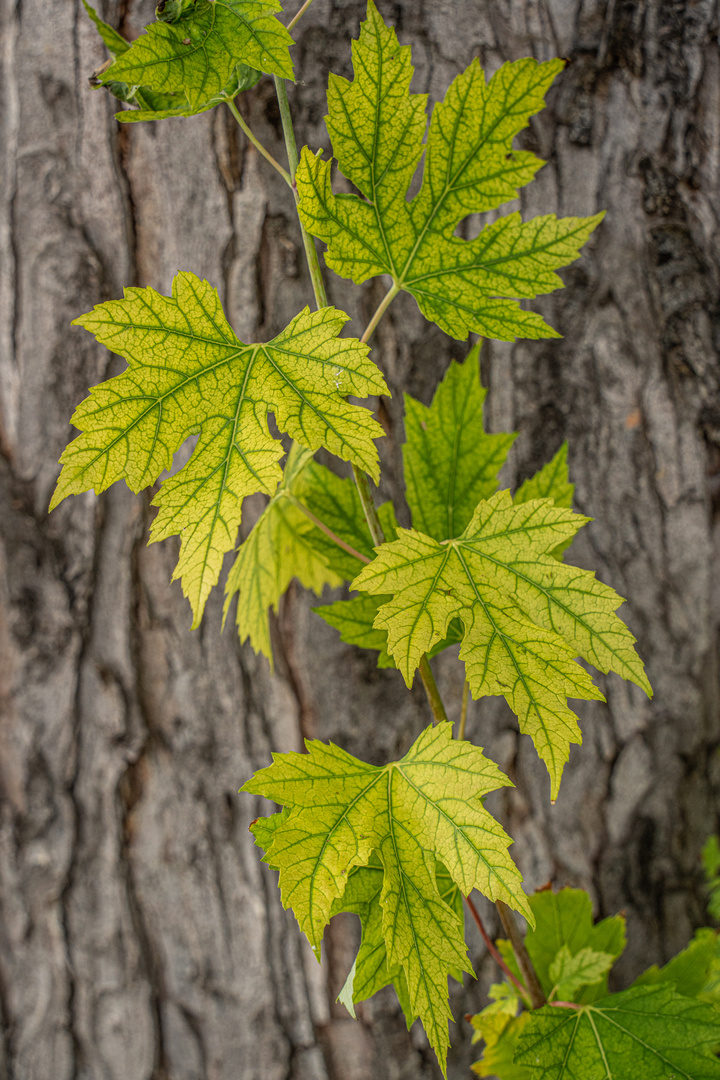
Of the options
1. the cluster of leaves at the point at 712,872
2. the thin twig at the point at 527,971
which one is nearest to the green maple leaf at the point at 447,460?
the thin twig at the point at 527,971

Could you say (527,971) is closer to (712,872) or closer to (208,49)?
(712,872)

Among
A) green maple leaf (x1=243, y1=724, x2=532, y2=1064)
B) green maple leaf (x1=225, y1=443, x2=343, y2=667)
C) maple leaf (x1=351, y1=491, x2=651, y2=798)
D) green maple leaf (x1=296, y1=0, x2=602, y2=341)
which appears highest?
green maple leaf (x1=296, y1=0, x2=602, y2=341)

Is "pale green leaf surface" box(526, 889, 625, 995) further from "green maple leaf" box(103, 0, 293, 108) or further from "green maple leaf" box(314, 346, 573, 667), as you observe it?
"green maple leaf" box(103, 0, 293, 108)

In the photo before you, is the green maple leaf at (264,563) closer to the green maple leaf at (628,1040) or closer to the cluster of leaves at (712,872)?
the green maple leaf at (628,1040)

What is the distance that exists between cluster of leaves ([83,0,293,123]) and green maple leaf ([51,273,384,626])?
0.60 feet

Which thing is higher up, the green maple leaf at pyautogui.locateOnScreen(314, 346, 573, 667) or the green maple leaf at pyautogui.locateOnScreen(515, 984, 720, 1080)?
the green maple leaf at pyautogui.locateOnScreen(314, 346, 573, 667)

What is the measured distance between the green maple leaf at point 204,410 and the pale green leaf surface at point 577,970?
62 cm

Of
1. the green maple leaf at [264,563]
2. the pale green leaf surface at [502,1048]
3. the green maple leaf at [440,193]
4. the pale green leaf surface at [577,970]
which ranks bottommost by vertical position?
the pale green leaf surface at [502,1048]

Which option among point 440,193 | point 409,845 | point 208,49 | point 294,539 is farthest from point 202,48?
point 409,845

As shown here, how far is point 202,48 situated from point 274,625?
839mm

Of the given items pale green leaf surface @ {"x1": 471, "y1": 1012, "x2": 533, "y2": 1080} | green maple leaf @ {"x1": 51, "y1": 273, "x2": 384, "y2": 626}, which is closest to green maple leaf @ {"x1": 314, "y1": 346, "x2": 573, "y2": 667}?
green maple leaf @ {"x1": 51, "y1": 273, "x2": 384, "y2": 626}

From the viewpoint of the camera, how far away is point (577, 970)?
768 millimetres

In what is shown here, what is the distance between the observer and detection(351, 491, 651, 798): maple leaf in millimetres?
574

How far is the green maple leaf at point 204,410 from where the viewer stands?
21.9 inches
